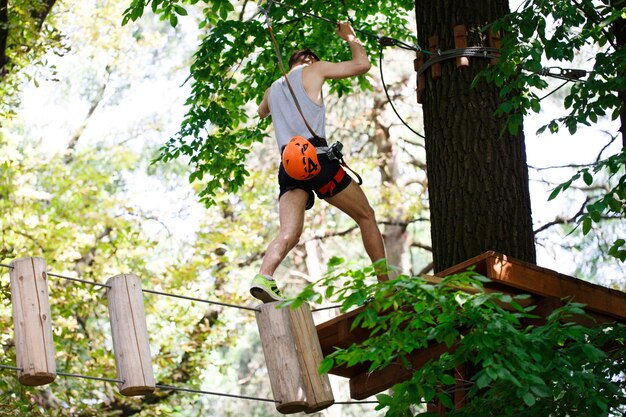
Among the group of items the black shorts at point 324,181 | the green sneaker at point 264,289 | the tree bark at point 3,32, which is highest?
the tree bark at point 3,32

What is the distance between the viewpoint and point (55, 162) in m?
16.7

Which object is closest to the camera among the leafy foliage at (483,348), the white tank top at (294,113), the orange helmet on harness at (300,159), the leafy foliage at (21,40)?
the leafy foliage at (483,348)

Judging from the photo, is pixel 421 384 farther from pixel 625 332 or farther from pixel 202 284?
pixel 202 284

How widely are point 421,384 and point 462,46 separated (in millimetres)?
2653

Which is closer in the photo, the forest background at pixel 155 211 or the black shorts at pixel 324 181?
the black shorts at pixel 324 181

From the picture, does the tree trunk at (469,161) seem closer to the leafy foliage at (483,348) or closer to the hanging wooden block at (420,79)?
the hanging wooden block at (420,79)

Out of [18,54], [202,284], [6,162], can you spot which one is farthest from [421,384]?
[202,284]

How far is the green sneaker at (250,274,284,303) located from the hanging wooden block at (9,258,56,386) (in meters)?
1.09

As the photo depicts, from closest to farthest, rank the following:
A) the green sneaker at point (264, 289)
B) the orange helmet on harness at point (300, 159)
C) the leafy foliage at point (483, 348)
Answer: the leafy foliage at point (483, 348) < the green sneaker at point (264, 289) < the orange helmet on harness at point (300, 159)

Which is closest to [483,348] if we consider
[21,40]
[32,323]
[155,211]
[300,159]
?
[300,159]

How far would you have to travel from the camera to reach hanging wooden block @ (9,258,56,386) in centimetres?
484

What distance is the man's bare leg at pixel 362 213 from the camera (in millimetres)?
6129

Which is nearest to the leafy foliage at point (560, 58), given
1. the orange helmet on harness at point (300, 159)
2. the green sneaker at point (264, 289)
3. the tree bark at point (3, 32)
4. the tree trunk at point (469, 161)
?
the tree trunk at point (469, 161)

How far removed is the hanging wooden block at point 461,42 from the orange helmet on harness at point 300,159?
1426 mm
